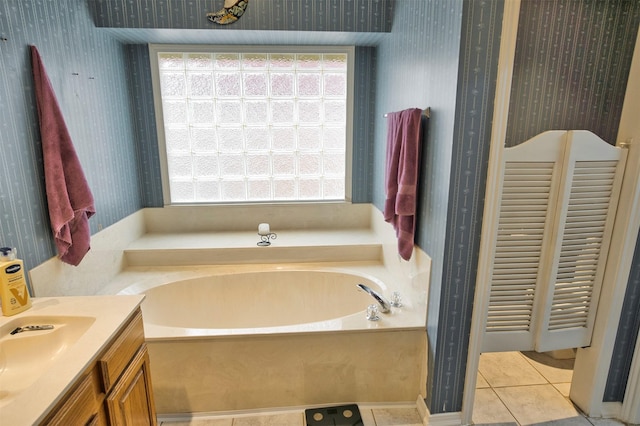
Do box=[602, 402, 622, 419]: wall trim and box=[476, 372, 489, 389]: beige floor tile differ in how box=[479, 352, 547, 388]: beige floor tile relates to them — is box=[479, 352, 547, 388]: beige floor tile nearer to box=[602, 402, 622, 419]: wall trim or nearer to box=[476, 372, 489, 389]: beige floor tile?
box=[476, 372, 489, 389]: beige floor tile

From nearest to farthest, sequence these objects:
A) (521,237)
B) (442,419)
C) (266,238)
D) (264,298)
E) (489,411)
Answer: (521,237) → (442,419) → (489,411) → (264,298) → (266,238)

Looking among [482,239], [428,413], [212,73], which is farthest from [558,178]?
[212,73]

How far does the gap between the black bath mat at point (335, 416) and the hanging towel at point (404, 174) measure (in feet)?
2.86

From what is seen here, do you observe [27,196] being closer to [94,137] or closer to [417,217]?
[94,137]

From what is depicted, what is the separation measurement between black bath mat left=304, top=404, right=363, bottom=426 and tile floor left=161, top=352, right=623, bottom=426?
46mm

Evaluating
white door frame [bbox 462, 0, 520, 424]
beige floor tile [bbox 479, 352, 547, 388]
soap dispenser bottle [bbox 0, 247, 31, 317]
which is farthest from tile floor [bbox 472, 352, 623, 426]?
soap dispenser bottle [bbox 0, 247, 31, 317]

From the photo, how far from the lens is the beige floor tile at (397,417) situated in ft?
6.13

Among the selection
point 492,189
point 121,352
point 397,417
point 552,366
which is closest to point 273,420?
point 397,417

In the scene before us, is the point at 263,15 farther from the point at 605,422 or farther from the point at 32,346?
the point at 605,422

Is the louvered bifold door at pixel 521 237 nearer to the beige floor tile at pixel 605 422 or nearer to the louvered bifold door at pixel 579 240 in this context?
the louvered bifold door at pixel 579 240

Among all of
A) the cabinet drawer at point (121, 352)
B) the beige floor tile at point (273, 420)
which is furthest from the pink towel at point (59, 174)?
the beige floor tile at point (273, 420)

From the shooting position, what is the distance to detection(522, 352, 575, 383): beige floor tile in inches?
88.0

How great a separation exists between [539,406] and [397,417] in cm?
82

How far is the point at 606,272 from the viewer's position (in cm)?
176
